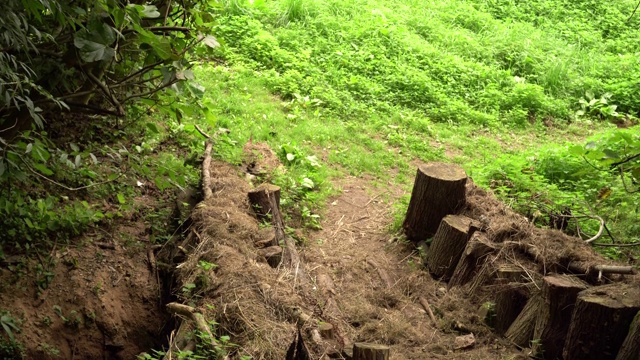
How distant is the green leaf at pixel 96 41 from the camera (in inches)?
172

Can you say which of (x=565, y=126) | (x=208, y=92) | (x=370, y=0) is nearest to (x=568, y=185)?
(x=565, y=126)

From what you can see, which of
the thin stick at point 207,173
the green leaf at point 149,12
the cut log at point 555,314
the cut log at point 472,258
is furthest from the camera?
the thin stick at point 207,173

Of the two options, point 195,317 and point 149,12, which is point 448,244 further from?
point 149,12

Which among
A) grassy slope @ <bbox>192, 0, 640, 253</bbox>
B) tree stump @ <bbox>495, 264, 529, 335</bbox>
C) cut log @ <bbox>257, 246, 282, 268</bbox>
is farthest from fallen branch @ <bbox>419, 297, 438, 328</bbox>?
grassy slope @ <bbox>192, 0, 640, 253</bbox>

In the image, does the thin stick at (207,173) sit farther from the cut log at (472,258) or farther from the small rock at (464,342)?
the small rock at (464,342)

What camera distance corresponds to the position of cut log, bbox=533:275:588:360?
5.67m

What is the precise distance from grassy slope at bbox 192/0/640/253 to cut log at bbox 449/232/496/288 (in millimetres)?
1204

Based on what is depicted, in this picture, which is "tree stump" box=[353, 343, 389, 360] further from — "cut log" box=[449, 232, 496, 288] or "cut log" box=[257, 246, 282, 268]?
"cut log" box=[449, 232, 496, 288]

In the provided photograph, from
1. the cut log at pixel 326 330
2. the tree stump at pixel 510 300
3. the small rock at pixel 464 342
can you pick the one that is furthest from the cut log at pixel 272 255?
the tree stump at pixel 510 300

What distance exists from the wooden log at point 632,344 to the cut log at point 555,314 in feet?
1.61

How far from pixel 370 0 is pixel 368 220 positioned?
6.84m

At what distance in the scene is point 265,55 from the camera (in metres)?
11.5

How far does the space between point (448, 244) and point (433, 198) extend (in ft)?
1.88

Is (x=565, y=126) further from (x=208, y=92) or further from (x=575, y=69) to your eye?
(x=208, y=92)
